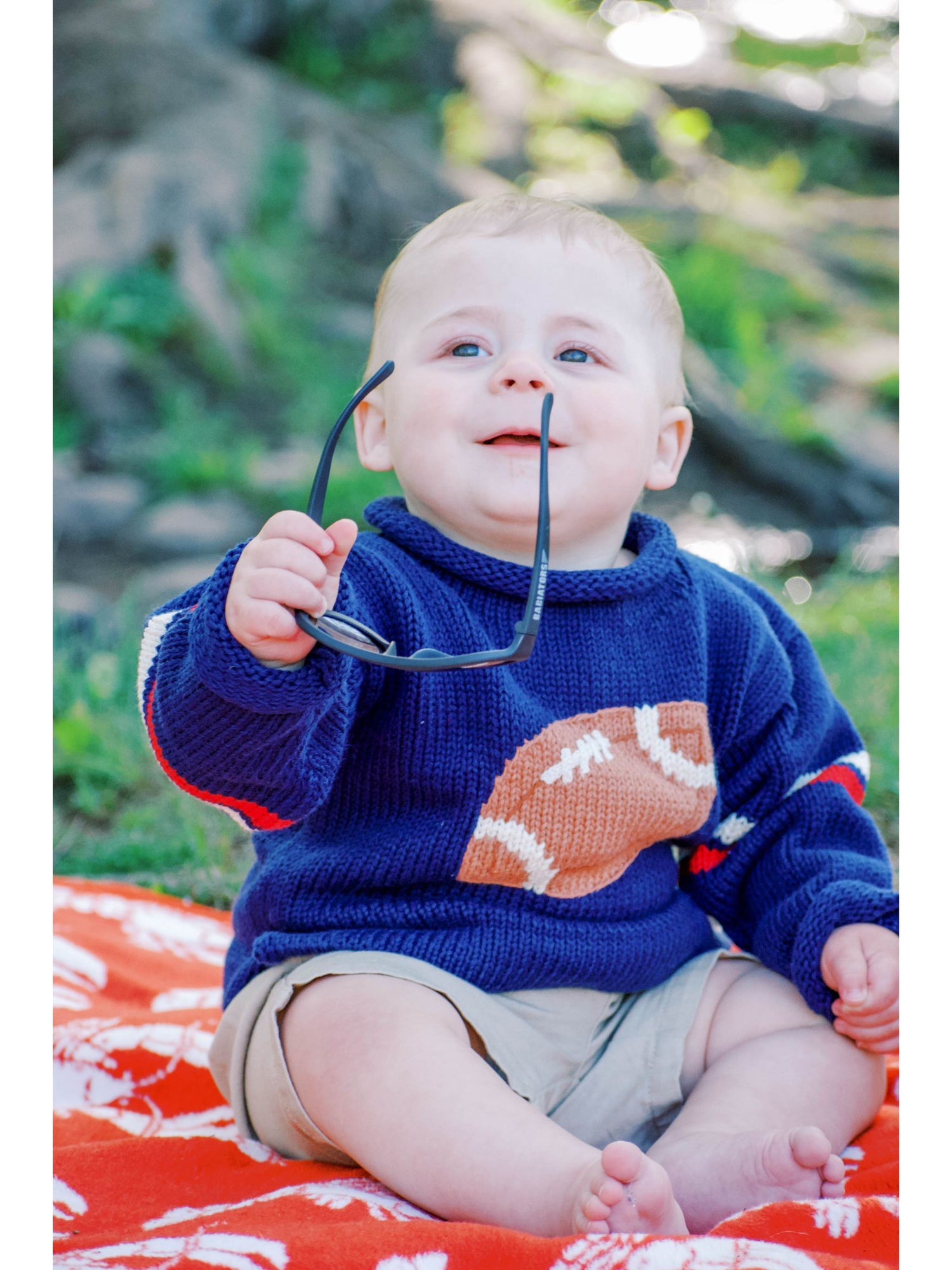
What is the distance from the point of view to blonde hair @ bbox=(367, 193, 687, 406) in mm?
1061

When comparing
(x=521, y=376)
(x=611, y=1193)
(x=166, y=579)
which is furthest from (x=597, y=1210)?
(x=166, y=579)

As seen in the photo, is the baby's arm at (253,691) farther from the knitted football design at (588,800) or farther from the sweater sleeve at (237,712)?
the knitted football design at (588,800)

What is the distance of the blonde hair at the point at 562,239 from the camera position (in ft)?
3.48

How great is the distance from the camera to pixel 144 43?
3959 millimetres

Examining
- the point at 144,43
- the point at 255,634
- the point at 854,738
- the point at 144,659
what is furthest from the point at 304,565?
the point at 144,43

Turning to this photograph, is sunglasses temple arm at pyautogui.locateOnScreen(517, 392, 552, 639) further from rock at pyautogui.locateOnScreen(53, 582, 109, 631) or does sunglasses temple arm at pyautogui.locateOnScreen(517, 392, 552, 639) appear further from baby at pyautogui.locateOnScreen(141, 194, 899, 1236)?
rock at pyautogui.locateOnScreen(53, 582, 109, 631)

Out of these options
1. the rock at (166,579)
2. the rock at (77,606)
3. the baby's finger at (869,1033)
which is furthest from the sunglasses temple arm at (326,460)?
the rock at (166,579)

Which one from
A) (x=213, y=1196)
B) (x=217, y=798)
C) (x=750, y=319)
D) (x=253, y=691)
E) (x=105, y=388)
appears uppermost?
(x=253, y=691)

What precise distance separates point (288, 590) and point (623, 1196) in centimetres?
37

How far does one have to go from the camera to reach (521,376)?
38.2 inches

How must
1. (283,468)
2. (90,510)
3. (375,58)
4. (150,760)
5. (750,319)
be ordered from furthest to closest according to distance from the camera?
(375,58) → (750,319) → (283,468) → (90,510) → (150,760)

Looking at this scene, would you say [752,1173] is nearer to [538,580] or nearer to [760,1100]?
[760,1100]

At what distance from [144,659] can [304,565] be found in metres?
0.22
